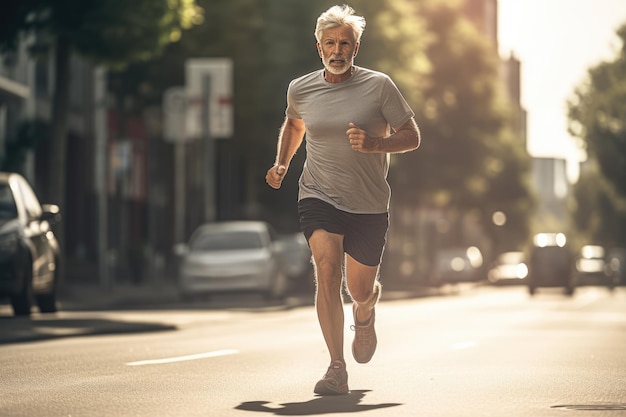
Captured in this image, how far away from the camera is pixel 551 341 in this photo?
655 inches

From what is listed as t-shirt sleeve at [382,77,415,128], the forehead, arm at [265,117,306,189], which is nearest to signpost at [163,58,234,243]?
arm at [265,117,306,189]

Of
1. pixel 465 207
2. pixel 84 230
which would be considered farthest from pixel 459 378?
pixel 465 207

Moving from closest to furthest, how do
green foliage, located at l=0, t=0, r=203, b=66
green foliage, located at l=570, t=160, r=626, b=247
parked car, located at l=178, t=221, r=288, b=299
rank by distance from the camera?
1. green foliage, located at l=0, t=0, r=203, b=66
2. parked car, located at l=178, t=221, r=288, b=299
3. green foliage, located at l=570, t=160, r=626, b=247

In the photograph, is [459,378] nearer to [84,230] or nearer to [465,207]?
[84,230]

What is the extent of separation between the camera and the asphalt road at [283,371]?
8781 millimetres

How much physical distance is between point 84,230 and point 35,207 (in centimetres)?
3014

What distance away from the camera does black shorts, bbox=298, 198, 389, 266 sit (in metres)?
9.76

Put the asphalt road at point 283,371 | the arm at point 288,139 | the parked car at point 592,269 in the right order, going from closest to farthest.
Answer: the asphalt road at point 283,371 → the arm at point 288,139 → the parked car at point 592,269

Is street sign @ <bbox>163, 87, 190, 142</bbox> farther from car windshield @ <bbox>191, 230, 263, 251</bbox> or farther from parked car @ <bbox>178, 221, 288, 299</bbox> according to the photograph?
car windshield @ <bbox>191, 230, 263, 251</bbox>

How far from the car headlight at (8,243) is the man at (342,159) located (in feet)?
30.5

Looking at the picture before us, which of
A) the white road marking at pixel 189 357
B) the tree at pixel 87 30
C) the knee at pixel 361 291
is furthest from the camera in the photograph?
the tree at pixel 87 30

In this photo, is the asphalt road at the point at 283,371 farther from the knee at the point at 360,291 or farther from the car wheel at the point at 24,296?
the knee at the point at 360,291

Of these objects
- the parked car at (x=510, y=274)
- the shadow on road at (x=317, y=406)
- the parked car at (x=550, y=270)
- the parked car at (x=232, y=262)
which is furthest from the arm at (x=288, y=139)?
the parked car at (x=510, y=274)

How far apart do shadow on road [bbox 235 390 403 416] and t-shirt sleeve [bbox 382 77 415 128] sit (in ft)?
5.46
